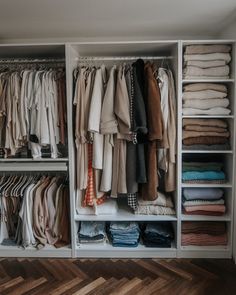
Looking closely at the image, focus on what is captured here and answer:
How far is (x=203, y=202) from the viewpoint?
8.17 feet

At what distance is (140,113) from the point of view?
2.25 metres

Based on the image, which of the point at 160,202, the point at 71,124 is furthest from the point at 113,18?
the point at 160,202

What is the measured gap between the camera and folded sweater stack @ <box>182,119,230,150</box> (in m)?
2.40

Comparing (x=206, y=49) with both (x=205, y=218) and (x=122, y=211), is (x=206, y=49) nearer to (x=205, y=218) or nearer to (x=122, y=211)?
(x=205, y=218)

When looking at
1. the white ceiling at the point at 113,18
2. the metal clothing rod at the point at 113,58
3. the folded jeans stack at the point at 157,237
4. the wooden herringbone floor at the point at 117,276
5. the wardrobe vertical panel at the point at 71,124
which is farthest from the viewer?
the folded jeans stack at the point at 157,237

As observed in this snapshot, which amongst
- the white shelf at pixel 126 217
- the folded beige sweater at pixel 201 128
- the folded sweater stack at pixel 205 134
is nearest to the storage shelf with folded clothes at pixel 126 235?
the white shelf at pixel 126 217

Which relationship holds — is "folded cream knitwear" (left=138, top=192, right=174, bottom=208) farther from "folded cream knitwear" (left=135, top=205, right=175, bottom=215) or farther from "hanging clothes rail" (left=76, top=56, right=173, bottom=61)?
"hanging clothes rail" (left=76, top=56, right=173, bottom=61)

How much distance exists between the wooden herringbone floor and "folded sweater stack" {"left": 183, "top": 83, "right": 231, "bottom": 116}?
51.0 inches

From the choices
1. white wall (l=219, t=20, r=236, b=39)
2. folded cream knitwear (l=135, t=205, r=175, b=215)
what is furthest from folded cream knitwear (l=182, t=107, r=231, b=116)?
folded cream knitwear (l=135, t=205, r=175, b=215)

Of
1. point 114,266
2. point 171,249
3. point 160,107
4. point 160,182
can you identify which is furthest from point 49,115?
point 171,249

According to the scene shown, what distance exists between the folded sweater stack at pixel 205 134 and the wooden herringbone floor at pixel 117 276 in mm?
1004

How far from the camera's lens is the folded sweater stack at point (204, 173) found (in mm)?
2459

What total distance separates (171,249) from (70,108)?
4.97 ft

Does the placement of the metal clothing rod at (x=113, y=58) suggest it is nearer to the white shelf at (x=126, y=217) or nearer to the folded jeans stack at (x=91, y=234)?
the white shelf at (x=126, y=217)
